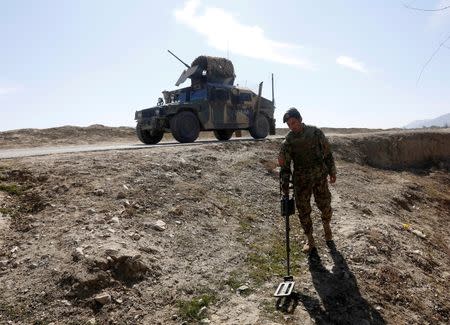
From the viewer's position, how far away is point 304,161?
611 cm

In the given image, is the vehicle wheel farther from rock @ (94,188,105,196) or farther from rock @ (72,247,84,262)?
rock @ (72,247,84,262)

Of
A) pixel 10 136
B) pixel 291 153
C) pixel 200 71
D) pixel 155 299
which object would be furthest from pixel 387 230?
pixel 10 136

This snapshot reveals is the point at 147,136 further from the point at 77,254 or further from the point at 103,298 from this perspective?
the point at 103,298

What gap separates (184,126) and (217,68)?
3.24 m

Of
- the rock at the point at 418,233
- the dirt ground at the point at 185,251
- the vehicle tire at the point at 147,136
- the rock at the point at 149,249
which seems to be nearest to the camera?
the dirt ground at the point at 185,251

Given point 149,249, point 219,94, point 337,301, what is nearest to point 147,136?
point 219,94

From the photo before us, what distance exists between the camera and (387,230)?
7699 millimetres

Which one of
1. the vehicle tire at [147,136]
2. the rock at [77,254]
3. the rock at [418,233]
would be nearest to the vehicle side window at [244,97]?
the vehicle tire at [147,136]

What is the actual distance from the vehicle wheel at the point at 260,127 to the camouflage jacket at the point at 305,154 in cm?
954

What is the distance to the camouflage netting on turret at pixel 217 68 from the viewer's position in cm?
1501

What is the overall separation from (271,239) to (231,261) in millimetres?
1216

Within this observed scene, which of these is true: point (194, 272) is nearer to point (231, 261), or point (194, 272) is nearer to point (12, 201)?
point (231, 261)

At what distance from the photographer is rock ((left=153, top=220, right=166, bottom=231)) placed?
Result: 626 centimetres

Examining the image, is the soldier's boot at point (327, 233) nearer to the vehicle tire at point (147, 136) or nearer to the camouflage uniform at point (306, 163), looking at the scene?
the camouflage uniform at point (306, 163)
